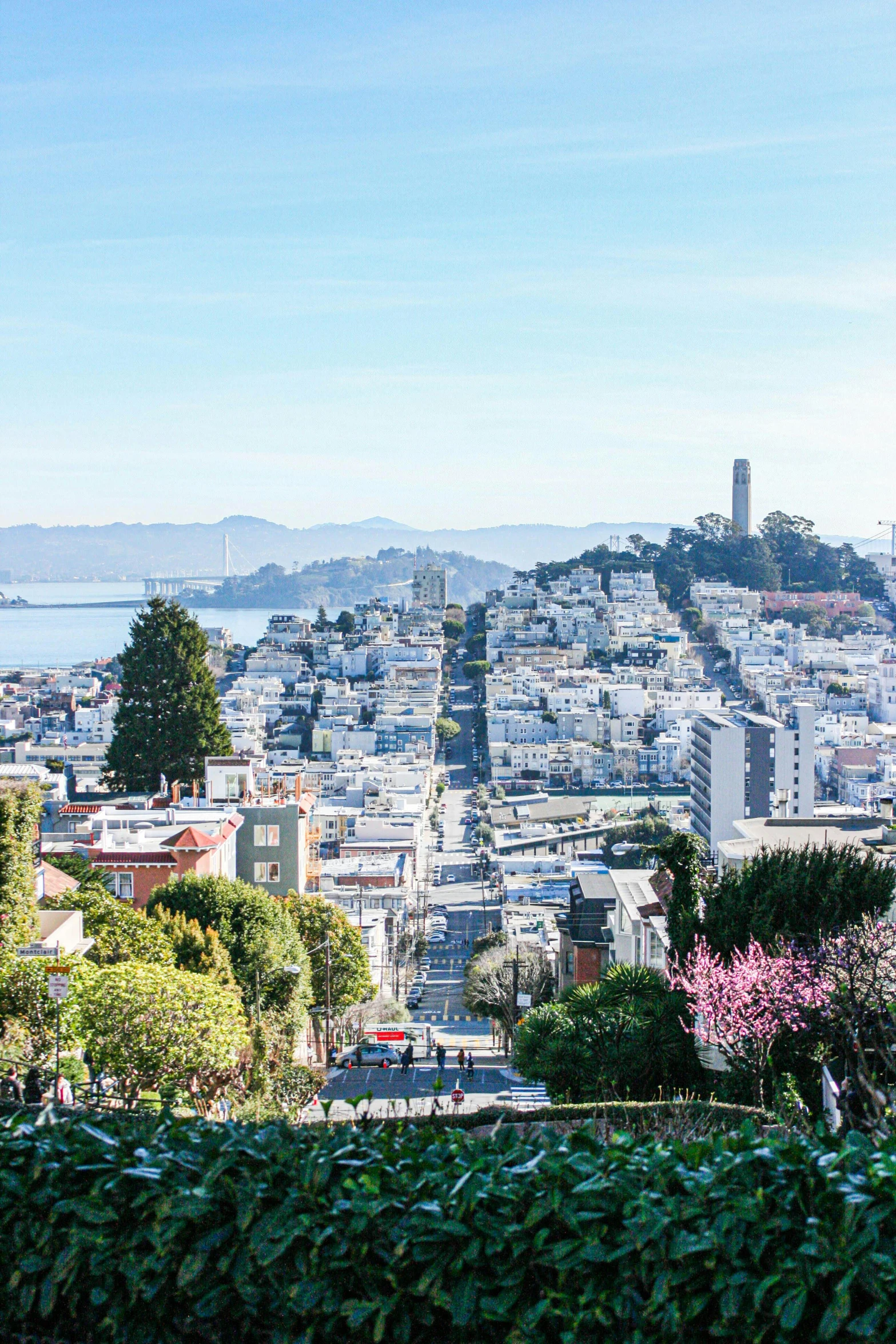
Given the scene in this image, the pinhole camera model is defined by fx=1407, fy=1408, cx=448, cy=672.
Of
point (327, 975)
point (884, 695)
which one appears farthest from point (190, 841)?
point (884, 695)

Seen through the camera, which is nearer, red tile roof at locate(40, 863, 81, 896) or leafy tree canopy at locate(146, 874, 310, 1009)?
red tile roof at locate(40, 863, 81, 896)

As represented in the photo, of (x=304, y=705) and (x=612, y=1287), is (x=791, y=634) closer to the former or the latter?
(x=304, y=705)

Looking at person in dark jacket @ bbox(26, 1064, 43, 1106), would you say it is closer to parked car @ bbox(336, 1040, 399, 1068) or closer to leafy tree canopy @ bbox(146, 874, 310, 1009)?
leafy tree canopy @ bbox(146, 874, 310, 1009)

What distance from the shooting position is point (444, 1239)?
2646 millimetres

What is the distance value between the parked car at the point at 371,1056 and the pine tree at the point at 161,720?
5.76 m

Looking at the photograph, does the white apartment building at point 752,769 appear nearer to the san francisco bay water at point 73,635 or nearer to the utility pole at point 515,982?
the utility pole at point 515,982

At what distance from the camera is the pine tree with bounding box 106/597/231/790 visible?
20.0m

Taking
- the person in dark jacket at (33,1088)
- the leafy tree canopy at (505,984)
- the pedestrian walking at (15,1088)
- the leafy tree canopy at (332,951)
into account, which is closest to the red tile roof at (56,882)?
the leafy tree canopy at (332,951)

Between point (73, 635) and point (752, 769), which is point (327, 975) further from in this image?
point (73, 635)

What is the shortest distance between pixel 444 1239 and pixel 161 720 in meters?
17.9

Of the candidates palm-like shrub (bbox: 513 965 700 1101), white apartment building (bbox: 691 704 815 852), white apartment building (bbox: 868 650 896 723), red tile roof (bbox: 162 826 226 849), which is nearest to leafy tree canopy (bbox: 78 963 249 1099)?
palm-like shrub (bbox: 513 965 700 1101)

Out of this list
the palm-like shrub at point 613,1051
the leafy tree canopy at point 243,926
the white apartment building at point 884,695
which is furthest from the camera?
the white apartment building at point 884,695

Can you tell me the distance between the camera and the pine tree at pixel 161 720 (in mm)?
19953

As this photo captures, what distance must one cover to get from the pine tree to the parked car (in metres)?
5.76
